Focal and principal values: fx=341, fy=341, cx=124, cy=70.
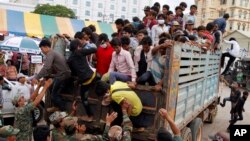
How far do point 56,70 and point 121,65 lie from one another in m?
0.97

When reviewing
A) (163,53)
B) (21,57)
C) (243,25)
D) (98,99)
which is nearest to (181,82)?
(163,53)

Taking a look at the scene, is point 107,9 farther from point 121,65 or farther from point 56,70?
point 121,65

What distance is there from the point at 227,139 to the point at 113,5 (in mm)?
93220

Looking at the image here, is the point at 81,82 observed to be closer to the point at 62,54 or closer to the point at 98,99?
the point at 98,99

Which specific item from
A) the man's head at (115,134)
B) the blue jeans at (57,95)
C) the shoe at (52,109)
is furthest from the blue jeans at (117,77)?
the man's head at (115,134)

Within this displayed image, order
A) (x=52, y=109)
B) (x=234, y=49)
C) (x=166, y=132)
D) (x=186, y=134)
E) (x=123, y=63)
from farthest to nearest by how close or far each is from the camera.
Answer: (x=234, y=49) → (x=186, y=134) → (x=52, y=109) → (x=123, y=63) → (x=166, y=132)

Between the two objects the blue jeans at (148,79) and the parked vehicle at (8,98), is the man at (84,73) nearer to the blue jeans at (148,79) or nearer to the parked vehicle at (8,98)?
the blue jeans at (148,79)

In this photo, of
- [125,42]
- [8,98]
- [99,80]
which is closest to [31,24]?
[8,98]

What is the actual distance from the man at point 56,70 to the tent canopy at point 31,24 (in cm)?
1302

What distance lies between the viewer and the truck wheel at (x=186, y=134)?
5129mm

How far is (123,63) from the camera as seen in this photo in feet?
16.0

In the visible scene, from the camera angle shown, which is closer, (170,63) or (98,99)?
(170,63)

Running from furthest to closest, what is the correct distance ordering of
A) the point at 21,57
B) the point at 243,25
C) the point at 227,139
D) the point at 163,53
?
the point at 243,25 < the point at 21,57 < the point at 163,53 < the point at 227,139

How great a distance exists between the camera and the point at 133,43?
618 centimetres
